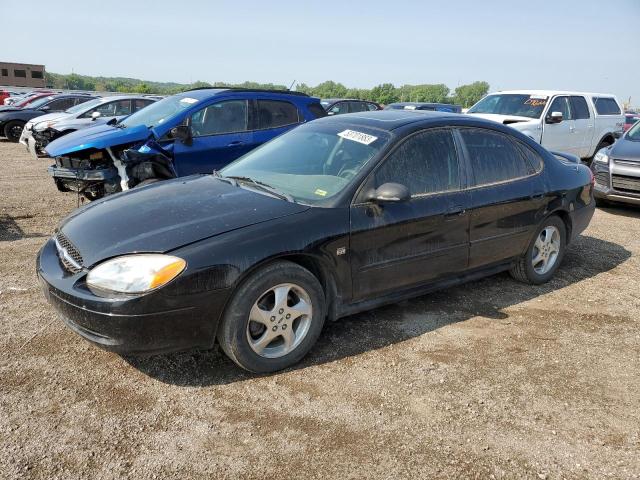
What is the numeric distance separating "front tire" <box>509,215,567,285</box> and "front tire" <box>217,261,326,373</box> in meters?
2.33

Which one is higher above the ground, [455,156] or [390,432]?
[455,156]

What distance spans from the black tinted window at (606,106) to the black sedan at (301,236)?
8704 mm

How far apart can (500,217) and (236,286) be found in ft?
7.85

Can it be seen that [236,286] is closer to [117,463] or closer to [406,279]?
[117,463]

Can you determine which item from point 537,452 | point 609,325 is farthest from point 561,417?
point 609,325

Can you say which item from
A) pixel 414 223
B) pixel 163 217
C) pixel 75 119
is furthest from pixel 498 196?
pixel 75 119

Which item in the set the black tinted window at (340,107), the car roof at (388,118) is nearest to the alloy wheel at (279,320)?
the car roof at (388,118)

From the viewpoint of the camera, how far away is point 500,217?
4.26 metres

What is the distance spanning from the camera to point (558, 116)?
1020cm

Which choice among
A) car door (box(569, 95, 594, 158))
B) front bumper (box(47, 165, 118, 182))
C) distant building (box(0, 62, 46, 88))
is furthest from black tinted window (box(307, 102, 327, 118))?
distant building (box(0, 62, 46, 88))

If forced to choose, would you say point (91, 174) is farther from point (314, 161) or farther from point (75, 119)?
point (75, 119)

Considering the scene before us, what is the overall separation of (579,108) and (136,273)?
1126cm

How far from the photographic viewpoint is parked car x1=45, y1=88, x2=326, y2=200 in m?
6.27

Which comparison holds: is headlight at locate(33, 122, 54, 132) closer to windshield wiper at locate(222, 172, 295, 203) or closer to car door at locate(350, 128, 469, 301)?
windshield wiper at locate(222, 172, 295, 203)
